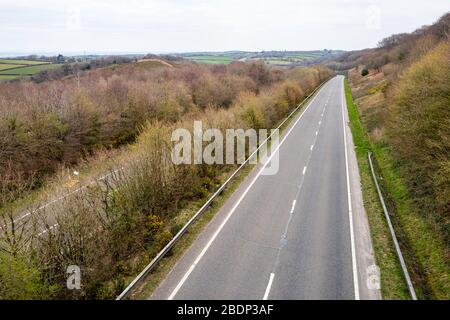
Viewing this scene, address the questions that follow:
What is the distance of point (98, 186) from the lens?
1455 centimetres

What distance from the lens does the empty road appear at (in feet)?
37.8

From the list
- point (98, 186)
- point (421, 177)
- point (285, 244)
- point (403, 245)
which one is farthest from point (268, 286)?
point (421, 177)

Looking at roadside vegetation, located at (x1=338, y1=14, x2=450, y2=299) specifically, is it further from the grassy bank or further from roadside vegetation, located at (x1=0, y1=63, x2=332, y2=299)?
roadside vegetation, located at (x1=0, y1=63, x2=332, y2=299)

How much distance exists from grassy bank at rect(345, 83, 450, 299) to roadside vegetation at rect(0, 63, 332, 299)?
29.8 feet

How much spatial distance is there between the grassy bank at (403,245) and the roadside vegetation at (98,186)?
9.08 m

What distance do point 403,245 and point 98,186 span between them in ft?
45.4

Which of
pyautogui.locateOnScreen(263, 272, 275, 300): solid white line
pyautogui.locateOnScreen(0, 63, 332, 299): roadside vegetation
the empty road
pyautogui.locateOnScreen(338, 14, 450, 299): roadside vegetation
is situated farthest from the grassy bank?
pyautogui.locateOnScreen(0, 63, 332, 299): roadside vegetation

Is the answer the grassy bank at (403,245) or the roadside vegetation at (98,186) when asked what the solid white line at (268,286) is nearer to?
the grassy bank at (403,245)

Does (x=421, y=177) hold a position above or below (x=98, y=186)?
below

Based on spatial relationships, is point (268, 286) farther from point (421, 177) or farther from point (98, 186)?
point (421, 177)

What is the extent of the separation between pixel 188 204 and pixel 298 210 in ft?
20.2

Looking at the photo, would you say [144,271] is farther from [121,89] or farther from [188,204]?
[121,89]
